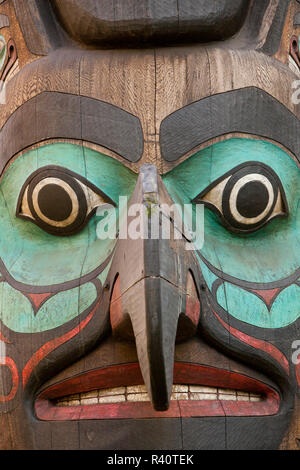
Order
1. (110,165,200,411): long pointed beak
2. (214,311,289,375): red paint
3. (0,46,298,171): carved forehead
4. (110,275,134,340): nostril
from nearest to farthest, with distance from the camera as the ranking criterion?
(110,165,200,411): long pointed beak < (110,275,134,340): nostril < (214,311,289,375): red paint < (0,46,298,171): carved forehead

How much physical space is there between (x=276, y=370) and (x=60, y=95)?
168 centimetres

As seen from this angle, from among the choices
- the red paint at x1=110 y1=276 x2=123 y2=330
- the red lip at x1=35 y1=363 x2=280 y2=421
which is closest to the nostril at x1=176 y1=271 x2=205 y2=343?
the red lip at x1=35 y1=363 x2=280 y2=421

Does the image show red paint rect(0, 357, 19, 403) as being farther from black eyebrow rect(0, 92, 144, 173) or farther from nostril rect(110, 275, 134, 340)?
black eyebrow rect(0, 92, 144, 173)

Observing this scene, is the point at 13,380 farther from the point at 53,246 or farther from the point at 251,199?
the point at 251,199

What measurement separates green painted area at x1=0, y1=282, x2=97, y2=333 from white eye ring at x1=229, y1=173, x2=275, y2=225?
0.77m

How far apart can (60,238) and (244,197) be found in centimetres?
89

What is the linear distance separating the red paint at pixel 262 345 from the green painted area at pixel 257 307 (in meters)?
0.08

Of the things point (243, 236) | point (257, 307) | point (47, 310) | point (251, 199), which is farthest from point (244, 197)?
point (47, 310)

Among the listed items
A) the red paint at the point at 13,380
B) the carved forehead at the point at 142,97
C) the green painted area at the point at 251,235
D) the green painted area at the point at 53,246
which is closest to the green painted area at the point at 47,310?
the green painted area at the point at 53,246

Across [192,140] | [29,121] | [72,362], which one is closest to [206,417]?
[72,362]

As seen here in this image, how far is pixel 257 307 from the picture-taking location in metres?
3.77

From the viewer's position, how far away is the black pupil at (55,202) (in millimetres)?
3936

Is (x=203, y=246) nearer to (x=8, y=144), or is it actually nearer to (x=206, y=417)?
(x=206, y=417)

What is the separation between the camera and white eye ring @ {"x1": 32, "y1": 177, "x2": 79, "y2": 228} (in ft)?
13.0
